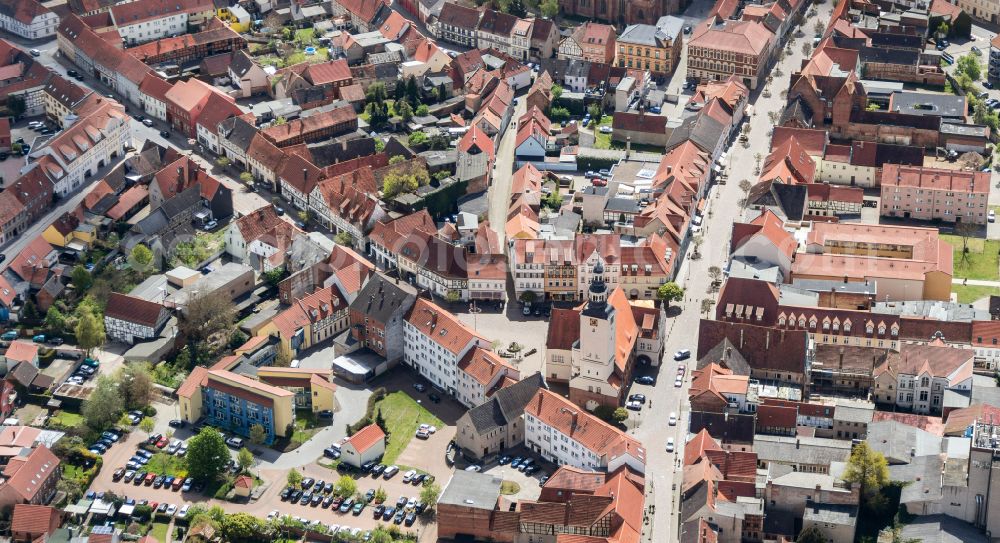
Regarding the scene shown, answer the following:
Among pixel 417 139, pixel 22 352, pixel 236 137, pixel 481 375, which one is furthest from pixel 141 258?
pixel 481 375

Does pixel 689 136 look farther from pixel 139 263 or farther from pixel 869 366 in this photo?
pixel 139 263

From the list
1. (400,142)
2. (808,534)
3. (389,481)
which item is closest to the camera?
(808,534)

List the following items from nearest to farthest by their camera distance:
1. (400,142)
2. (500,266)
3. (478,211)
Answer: (500,266)
(478,211)
(400,142)

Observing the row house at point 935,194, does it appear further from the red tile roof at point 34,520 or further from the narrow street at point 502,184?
the red tile roof at point 34,520

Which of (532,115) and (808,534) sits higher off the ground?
(532,115)

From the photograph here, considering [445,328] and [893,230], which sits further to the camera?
[893,230]

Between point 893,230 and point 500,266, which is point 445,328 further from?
point 893,230

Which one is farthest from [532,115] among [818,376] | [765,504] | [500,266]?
[765,504]

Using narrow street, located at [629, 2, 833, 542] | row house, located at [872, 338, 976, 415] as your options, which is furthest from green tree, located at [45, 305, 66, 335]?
row house, located at [872, 338, 976, 415]
